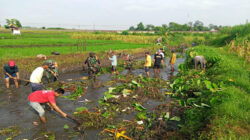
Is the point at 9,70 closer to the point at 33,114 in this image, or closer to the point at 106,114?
the point at 33,114

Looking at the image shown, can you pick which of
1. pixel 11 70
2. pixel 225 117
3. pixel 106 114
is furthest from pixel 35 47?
pixel 225 117

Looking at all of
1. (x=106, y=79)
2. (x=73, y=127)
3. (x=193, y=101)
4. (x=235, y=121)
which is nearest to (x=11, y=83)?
(x=106, y=79)

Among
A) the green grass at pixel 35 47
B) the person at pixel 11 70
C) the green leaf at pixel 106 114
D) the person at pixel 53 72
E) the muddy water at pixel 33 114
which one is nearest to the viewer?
the muddy water at pixel 33 114

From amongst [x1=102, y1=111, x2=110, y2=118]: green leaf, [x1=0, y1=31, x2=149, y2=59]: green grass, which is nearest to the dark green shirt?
[x1=0, y1=31, x2=149, y2=59]: green grass

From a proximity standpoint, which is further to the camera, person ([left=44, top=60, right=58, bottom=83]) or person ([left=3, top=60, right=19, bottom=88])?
person ([left=44, top=60, right=58, bottom=83])

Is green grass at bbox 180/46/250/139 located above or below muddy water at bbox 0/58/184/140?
above

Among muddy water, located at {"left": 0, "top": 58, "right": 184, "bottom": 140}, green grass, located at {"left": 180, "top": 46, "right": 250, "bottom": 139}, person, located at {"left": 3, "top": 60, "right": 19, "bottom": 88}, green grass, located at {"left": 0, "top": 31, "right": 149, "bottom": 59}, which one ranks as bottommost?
muddy water, located at {"left": 0, "top": 58, "right": 184, "bottom": 140}

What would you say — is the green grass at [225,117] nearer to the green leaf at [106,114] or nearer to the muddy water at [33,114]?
the muddy water at [33,114]

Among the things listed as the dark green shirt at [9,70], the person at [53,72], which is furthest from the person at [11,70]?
the person at [53,72]

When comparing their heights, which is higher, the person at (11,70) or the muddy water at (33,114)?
the person at (11,70)

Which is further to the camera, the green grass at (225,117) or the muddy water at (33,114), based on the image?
the muddy water at (33,114)

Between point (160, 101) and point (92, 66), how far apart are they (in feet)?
16.4

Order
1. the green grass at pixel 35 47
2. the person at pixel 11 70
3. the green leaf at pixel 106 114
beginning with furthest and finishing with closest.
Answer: the green grass at pixel 35 47 < the person at pixel 11 70 < the green leaf at pixel 106 114

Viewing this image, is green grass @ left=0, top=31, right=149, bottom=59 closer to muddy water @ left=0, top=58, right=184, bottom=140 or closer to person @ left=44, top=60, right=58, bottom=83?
person @ left=44, top=60, right=58, bottom=83
